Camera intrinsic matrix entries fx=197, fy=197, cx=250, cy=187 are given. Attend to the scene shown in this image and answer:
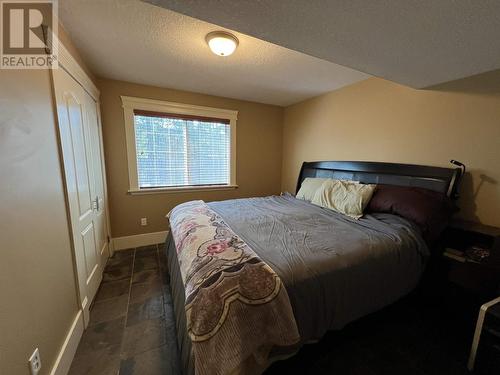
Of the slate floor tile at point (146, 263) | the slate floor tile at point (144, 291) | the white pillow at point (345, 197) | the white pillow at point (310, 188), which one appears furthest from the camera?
the white pillow at point (310, 188)

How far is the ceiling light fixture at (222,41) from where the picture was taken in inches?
63.6

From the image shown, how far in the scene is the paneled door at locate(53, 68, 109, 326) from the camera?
1448 millimetres

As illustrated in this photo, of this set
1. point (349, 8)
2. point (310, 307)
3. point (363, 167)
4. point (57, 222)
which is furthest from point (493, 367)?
point (57, 222)

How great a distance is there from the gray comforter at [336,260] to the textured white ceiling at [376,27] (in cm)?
130

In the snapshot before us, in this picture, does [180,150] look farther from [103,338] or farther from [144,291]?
[103,338]

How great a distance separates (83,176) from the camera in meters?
1.79

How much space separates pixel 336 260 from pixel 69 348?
182 centimetres

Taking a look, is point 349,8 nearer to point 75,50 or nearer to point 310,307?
point 310,307

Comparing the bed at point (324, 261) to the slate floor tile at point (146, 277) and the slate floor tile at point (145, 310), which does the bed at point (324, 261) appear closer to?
the slate floor tile at point (145, 310)

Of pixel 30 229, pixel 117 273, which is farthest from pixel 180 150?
pixel 30 229

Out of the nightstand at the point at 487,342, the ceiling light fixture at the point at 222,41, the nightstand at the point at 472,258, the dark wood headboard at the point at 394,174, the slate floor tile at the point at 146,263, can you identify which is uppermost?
the ceiling light fixture at the point at 222,41

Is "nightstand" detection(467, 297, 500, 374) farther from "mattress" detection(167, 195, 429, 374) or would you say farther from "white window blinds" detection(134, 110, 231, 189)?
"white window blinds" detection(134, 110, 231, 189)

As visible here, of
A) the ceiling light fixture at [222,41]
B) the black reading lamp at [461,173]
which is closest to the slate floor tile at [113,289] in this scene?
the ceiling light fixture at [222,41]

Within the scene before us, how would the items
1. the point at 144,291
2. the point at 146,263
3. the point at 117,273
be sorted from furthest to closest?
the point at 146,263 < the point at 117,273 < the point at 144,291
